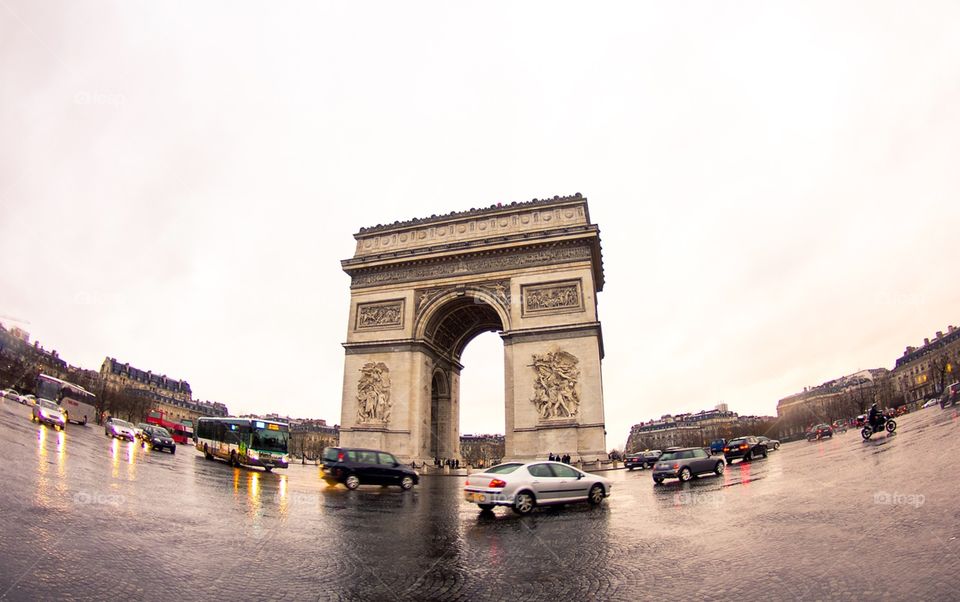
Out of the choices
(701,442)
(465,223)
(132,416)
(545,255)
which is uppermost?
(465,223)

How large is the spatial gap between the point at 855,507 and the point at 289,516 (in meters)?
9.92

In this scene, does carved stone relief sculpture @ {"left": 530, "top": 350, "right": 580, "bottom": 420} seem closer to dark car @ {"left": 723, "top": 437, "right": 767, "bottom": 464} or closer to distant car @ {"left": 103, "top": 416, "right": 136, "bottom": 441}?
dark car @ {"left": 723, "top": 437, "right": 767, "bottom": 464}

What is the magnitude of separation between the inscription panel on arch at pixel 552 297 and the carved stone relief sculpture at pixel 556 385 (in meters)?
2.86

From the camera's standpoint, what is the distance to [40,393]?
103 ft

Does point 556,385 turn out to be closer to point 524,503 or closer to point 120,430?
point 524,503

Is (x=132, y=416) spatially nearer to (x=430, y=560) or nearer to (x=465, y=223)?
(x=465, y=223)

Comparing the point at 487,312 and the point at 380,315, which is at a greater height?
the point at 487,312

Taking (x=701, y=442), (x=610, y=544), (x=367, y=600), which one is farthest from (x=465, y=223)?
(x=701, y=442)

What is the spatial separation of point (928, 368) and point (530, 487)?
4013 inches

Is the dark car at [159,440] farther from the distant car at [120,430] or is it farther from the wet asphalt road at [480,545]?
the wet asphalt road at [480,545]

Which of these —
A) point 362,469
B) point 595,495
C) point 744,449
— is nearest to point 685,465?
point 595,495

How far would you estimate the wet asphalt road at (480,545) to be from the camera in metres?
4.88

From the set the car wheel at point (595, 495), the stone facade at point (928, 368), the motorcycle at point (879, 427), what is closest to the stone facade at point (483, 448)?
the stone facade at point (928, 368)

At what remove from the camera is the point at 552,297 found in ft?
105
